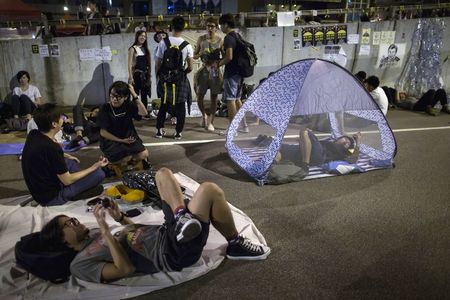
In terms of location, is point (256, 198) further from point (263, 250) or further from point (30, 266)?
point (30, 266)

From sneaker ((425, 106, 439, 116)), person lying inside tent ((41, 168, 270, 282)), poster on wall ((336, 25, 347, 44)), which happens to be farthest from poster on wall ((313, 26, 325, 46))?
person lying inside tent ((41, 168, 270, 282))

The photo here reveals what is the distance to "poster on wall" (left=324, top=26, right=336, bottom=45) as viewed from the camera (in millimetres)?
9047

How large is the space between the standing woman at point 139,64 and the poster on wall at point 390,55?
5901 mm

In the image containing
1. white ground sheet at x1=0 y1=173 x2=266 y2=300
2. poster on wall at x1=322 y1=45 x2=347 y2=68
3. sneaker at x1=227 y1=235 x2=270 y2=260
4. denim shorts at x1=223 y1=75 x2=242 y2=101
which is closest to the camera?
white ground sheet at x1=0 y1=173 x2=266 y2=300

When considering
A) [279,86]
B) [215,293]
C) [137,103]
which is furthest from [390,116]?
[215,293]

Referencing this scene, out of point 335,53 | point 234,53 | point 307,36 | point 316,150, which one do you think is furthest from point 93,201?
point 335,53

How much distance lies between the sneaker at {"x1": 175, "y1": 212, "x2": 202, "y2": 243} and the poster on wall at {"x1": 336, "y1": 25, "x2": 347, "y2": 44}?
7812 mm

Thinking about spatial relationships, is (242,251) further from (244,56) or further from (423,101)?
(423,101)

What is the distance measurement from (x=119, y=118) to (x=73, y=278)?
2279mm

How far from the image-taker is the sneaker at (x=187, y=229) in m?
2.65

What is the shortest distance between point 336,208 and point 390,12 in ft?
24.9

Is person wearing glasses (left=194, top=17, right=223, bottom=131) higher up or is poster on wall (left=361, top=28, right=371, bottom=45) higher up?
poster on wall (left=361, top=28, right=371, bottom=45)

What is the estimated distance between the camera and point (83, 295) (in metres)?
2.73

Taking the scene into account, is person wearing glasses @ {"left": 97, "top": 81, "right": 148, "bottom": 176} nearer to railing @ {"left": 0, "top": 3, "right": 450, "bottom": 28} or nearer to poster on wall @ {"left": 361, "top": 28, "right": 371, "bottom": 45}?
railing @ {"left": 0, "top": 3, "right": 450, "bottom": 28}
